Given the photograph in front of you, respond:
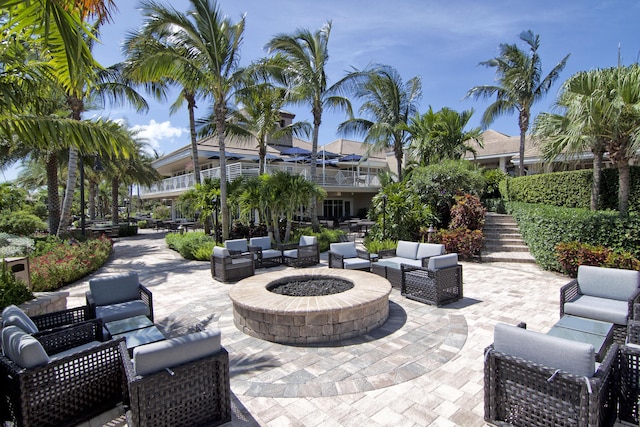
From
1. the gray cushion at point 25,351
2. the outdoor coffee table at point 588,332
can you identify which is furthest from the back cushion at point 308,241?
the gray cushion at point 25,351

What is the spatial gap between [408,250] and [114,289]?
6342 millimetres

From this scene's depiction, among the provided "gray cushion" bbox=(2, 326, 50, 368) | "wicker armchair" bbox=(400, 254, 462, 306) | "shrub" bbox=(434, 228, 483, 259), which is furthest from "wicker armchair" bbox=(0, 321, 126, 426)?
"shrub" bbox=(434, 228, 483, 259)

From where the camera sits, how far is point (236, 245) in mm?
9742

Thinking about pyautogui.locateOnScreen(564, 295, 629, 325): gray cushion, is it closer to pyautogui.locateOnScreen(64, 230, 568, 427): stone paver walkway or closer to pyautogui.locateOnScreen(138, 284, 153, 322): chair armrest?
pyautogui.locateOnScreen(64, 230, 568, 427): stone paver walkway

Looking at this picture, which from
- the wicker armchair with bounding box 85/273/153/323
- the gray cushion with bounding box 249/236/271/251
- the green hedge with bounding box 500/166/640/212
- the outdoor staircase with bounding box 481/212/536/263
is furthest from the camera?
the outdoor staircase with bounding box 481/212/536/263

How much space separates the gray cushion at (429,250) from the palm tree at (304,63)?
7.83 metres

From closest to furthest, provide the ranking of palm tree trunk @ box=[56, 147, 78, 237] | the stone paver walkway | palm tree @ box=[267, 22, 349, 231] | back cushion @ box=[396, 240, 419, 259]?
the stone paver walkway → back cushion @ box=[396, 240, 419, 259] → palm tree trunk @ box=[56, 147, 78, 237] → palm tree @ box=[267, 22, 349, 231]

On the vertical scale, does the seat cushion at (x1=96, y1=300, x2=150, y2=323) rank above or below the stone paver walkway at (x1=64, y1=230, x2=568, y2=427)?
above

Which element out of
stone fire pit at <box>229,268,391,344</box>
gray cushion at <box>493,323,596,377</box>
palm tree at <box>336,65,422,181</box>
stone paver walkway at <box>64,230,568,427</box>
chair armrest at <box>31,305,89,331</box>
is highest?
palm tree at <box>336,65,422,181</box>

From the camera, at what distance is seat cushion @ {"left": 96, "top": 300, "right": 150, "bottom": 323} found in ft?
15.1

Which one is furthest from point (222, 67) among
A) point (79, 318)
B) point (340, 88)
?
point (79, 318)

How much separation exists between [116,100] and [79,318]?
535 inches

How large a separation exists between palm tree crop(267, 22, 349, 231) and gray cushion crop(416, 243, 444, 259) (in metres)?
7.83

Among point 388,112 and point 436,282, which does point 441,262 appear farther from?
point 388,112
